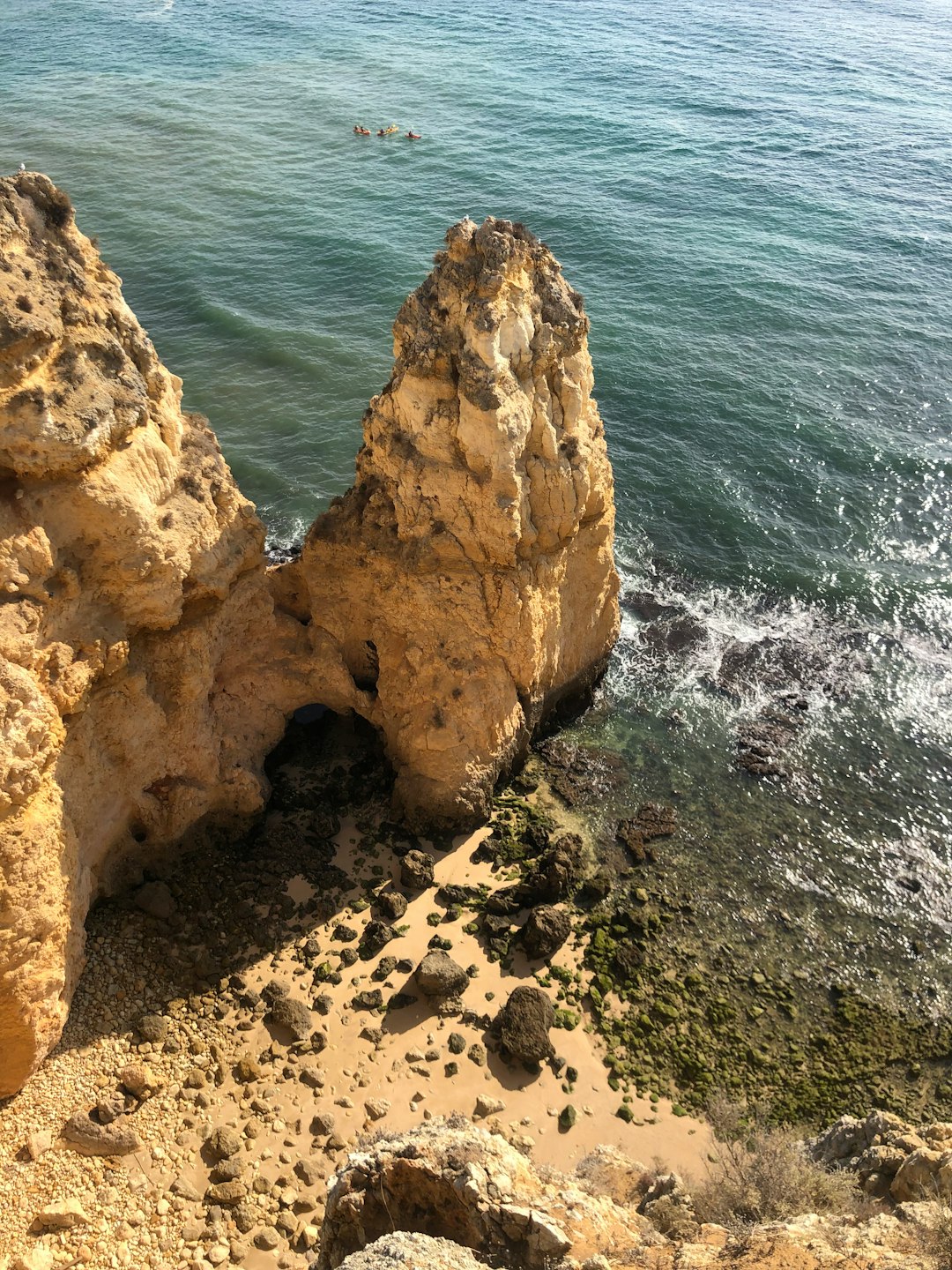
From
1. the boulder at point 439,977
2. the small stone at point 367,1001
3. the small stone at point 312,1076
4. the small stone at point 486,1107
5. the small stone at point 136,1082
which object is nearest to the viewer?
the small stone at point 136,1082

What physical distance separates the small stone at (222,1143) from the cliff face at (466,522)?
644 centimetres

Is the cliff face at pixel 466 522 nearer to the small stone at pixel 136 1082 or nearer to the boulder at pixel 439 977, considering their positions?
the boulder at pixel 439 977

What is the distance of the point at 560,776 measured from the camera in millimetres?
19594

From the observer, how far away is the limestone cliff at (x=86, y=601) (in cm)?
1152

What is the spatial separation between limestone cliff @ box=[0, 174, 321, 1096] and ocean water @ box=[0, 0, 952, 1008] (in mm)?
9630

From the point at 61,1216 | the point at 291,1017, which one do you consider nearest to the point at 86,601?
the point at 291,1017

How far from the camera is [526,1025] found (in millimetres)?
14625

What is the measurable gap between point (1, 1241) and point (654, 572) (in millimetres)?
20809

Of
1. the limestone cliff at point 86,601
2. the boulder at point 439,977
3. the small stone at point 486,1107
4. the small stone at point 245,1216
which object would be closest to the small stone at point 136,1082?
the limestone cliff at point 86,601

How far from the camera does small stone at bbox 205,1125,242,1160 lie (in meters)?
12.5

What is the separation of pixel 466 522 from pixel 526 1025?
8808 millimetres

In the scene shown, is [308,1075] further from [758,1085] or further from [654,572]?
[654,572]

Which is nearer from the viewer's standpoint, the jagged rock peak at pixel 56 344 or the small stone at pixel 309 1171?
the jagged rock peak at pixel 56 344

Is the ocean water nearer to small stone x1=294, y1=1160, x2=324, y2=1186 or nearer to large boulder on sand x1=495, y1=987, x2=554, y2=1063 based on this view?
large boulder on sand x1=495, y1=987, x2=554, y2=1063
